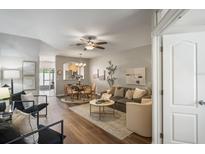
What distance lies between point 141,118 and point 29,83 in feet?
14.7

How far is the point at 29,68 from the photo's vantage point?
5.34 m

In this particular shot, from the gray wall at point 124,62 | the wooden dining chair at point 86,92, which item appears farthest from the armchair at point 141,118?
the wooden dining chair at point 86,92

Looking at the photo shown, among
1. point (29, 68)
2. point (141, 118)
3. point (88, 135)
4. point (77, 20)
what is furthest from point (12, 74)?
point (141, 118)

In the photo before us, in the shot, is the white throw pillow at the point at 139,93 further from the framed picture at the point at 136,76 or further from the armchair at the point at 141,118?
the armchair at the point at 141,118

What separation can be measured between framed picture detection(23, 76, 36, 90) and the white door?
4988mm

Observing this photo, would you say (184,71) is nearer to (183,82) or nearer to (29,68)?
(183,82)

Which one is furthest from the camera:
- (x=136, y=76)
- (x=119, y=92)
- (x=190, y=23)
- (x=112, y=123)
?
(x=136, y=76)

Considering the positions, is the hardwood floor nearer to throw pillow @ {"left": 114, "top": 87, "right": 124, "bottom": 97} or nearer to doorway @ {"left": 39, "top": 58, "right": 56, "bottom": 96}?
throw pillow @ {"left": 114, "top": 87, "right": 124, "bottom": 97}

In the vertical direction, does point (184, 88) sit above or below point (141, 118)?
above

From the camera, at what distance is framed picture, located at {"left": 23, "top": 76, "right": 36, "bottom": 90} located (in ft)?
17.2

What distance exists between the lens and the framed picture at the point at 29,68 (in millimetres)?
5211

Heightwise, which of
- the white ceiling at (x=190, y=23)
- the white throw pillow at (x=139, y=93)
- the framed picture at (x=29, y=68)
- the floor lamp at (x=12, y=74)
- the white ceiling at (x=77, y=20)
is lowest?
the white throw pillow at (x=139, y=93)

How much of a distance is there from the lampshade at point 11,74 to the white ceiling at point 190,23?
509 cm

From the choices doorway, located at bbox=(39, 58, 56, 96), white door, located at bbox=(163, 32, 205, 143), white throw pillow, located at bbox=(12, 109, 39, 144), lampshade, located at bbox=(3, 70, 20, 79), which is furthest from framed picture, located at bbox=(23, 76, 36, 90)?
doorway, located at bbox=(39, 58, 56, 96)
